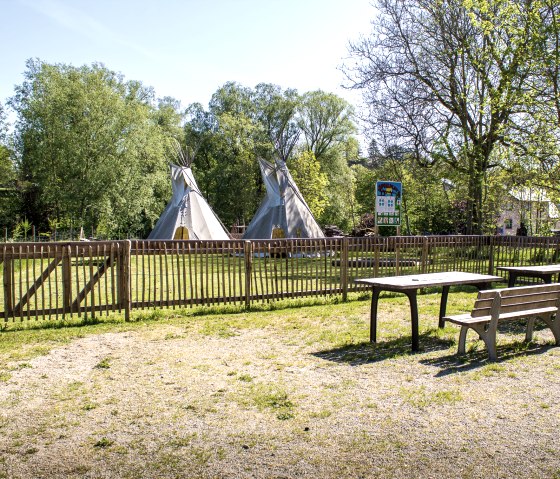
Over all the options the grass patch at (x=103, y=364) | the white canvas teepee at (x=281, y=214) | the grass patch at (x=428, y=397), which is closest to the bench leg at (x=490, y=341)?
the grass patch at (x=428, y=397)

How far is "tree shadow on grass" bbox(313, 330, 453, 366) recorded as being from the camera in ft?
23.2

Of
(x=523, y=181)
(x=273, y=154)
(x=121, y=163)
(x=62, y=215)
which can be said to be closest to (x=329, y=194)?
(x=273, y=154)

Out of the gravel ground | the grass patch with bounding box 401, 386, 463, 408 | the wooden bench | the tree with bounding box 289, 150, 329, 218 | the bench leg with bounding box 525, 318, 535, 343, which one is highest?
the tree with bounding box 289, 150, 329, 218

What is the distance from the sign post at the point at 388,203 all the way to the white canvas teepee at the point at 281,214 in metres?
13.2

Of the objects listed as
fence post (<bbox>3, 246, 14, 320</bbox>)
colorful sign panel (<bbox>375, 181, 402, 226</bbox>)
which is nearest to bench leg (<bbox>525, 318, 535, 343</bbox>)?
colorful sign panel (<bbox>375, 181, 402, 226</bbox>)

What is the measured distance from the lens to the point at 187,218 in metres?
30.1

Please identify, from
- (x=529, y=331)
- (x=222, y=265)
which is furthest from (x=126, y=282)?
(x=529, y=331)

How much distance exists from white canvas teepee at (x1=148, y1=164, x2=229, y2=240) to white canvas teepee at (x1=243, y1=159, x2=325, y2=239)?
2.41 metres

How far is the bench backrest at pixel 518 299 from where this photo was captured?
23.1 feet

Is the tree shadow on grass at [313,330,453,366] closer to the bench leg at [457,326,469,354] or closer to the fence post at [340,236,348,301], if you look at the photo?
the bench leg at [457,326,469,354]

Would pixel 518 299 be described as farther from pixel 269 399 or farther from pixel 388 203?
pixel 388 203

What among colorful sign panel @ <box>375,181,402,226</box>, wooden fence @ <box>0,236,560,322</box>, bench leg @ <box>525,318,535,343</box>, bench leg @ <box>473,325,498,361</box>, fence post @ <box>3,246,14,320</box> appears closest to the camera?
bench leg @ <box>473,325,498,361</box>

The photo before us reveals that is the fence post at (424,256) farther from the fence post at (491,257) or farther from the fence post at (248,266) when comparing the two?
the fence post at (248,266)

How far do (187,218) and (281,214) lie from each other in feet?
17.2
